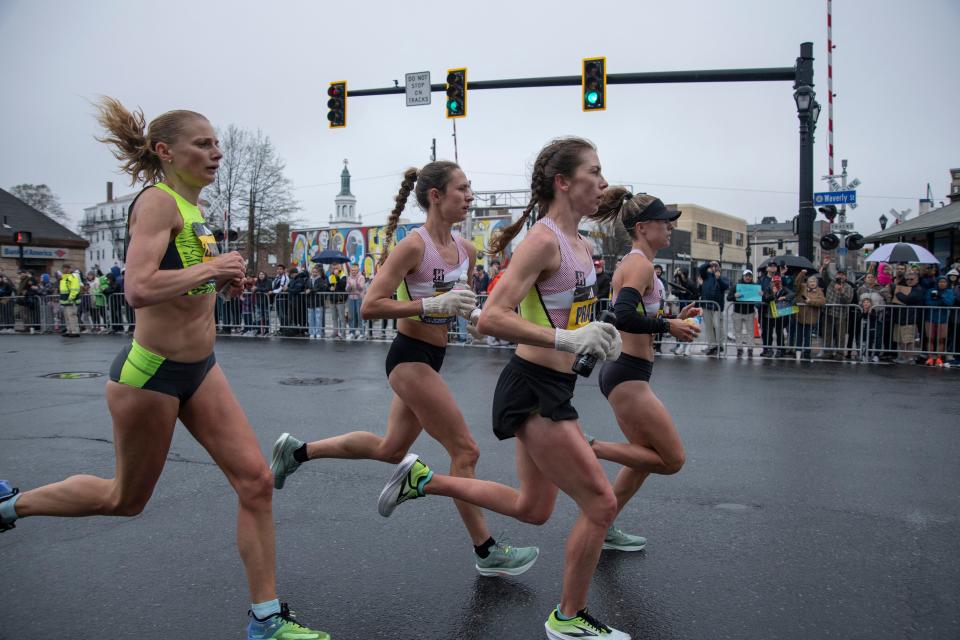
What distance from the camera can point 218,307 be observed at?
19094 millimetres

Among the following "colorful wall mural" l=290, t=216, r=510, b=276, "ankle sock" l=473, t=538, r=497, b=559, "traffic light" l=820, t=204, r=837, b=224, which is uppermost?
"colorful wall mural" l=290, t=216, r=510, b=276

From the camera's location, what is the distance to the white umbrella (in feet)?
44.3

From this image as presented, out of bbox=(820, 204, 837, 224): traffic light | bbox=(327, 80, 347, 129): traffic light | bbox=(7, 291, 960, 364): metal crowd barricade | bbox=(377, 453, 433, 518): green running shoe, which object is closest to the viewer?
bbox=(377, 453, 433, 518): green running shoe

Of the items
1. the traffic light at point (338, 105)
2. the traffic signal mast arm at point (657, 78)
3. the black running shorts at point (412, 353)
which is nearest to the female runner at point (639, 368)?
the black running shorts at point (412, 353)

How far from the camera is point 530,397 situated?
3.00 metres

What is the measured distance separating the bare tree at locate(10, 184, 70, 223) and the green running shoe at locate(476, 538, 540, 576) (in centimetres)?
8211

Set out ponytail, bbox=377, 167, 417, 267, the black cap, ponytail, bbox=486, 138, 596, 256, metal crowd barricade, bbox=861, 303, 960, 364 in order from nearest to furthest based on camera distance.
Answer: ponytail, bbox=486, 138, 596, 256, the black cap, ponytail, bbox=377, 167, 417, 267, metal crowd barricade, bbox=861, 303, 960, 364

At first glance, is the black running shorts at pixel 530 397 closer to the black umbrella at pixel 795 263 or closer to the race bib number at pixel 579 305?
the race bib number at pixel 579 305

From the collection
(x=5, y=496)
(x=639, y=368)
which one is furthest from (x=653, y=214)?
(x=5, y=496)

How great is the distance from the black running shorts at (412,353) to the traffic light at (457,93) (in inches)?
517

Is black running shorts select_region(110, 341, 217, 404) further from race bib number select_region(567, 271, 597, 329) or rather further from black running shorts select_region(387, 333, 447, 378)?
race bib number select_region(567, 271, 597, 329)

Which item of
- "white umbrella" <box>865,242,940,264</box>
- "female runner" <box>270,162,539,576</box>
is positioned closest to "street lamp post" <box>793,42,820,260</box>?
"white umbrella" <box>865,242,940,264</box>

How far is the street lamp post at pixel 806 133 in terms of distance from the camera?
1348 cm

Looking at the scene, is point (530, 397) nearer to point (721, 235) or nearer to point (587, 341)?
point (587, 341)
